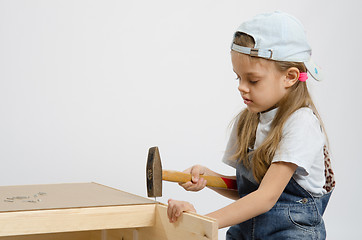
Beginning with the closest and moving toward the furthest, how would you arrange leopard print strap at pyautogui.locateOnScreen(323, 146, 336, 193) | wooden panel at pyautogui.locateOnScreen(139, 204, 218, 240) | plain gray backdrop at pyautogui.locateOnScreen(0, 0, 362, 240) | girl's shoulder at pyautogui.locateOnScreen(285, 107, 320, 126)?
1. wooden panel at pyautogui.locateOnScreen(139, 204, 218, 240)
2. girl's shoulder at pyautogui.locateOnScreen(285, 107, 320, 126)
3. leopard print strap at pyautogui.locateOnScreen(323, 146, 336, 193)
4. plain gray backdrop at pyautogui.locateOnScreen(0, 0, 362, 240)

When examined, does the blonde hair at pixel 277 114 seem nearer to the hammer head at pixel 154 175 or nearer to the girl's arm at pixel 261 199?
the girl's arm at pixel 261 199

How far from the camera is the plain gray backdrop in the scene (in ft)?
9.83

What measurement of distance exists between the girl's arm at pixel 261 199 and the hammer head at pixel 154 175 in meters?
0.19

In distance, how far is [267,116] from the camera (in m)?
1.63

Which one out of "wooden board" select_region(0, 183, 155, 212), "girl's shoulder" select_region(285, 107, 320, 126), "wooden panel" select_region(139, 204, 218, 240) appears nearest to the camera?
"wooden panel" select_region(139, 204, 218, 240)

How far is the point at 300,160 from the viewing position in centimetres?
146

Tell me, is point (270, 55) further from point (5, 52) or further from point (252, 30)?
point (5, 52)

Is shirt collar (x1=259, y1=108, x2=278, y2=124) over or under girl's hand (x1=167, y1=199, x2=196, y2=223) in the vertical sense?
over

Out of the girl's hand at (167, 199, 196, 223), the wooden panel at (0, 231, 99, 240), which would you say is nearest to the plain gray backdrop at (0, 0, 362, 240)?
the wooden panel at (0, 231, 99, 240)

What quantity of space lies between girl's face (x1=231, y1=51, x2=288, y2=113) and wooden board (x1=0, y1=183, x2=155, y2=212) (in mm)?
356

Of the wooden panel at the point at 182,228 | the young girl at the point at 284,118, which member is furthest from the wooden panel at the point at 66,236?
the young girl at the point at 284,118

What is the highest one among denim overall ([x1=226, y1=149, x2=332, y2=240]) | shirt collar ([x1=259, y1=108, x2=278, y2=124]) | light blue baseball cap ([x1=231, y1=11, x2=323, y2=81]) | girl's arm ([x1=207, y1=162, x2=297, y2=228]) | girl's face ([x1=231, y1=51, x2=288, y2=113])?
light blue baseball cap ([x1=231, y1=11, x2=323, y2=81])

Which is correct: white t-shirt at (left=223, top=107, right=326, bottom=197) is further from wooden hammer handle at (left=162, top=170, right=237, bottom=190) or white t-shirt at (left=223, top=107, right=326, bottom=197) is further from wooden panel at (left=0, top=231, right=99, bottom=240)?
wooden panel at (left=0, top=231, right=99, bottom=240)

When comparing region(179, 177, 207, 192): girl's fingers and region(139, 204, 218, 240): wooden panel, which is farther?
region(179, 177, 207, 192): girl's fingers
